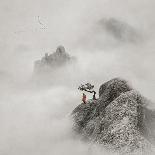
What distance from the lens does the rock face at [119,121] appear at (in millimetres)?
25812

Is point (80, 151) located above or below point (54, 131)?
below

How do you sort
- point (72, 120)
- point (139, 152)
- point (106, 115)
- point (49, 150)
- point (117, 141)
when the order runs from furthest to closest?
point (72, 120) < point (49, 150) < point (106, 115) < point (117, 141) < point (139, 152)

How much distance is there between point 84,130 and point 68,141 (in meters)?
2.17

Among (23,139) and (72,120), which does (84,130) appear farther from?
(23,139)

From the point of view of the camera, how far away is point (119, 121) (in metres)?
28.3

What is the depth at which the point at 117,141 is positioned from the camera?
1020 inches

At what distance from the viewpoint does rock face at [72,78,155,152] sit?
1016 inches

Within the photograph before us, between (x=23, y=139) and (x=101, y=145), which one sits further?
(x=23, y=139)

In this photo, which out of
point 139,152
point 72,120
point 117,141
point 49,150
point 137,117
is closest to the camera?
point 139,152

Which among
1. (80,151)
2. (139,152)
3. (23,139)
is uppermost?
(23,139)

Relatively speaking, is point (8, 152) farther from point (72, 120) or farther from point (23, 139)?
point (72, 120)

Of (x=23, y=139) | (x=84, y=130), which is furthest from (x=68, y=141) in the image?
(x=23, y=139)

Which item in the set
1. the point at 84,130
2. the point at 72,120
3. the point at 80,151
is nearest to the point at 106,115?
the point at 80,151

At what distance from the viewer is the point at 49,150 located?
3666 centimetres
